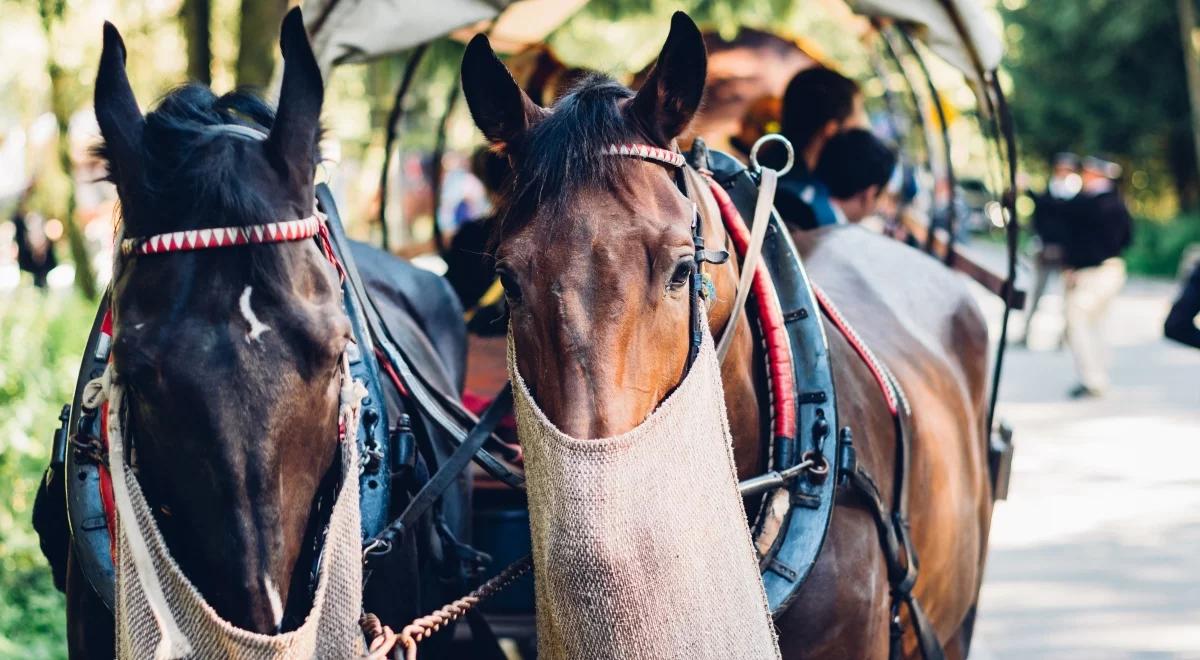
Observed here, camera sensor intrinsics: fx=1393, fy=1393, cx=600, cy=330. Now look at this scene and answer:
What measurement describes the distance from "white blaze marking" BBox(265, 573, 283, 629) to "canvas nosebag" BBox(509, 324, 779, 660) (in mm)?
446

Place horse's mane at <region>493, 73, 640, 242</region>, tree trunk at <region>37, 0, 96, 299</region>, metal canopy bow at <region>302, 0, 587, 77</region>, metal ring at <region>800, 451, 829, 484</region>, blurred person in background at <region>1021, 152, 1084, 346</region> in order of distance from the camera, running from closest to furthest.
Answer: horse's mane at <region>493, 73, 640, 242</region>
metal ring at <region>800, 451, 829, 484</region>
metal canopy bow at <region>302, 0, 587, 77</region>
tree trunk at <region>37, 0, 96, 299</region>
blurred person in background at <region>1021, 152, 1084, 346</region>

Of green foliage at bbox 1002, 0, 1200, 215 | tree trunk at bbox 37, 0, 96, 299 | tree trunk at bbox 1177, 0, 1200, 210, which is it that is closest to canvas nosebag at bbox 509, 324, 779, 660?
tree trunk at bbox 37, 0, 96, 299

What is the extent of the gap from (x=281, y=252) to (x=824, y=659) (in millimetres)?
1482

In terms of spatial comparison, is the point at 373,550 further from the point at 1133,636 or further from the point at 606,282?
the point at 1133,636

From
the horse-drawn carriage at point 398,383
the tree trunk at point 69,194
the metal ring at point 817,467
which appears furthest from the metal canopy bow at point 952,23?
the tree trunk at point 69,194

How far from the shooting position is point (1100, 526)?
7977mm

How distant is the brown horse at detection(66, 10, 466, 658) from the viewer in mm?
2232

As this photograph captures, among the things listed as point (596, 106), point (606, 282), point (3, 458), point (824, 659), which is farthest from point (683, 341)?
point (3, 458)

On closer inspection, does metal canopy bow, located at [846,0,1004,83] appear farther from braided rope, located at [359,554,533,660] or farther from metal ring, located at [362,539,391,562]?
metal ring, located at [362,539,391,562]

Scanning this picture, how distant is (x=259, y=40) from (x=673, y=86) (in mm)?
5439

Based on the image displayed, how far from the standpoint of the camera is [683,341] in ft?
8.19

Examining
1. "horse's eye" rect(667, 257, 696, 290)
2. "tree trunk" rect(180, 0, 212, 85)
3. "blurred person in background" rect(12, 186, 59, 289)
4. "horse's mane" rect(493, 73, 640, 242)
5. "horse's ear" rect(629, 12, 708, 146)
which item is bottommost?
"blurred person in background" rect(12, 186, 59, 289)

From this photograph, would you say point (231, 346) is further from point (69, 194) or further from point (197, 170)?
point (69, 194)

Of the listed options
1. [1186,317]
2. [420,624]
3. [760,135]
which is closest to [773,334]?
[420,624]
